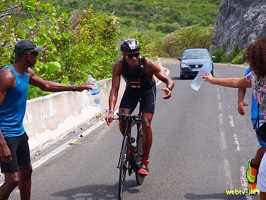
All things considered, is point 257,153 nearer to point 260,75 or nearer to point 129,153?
point 129,153

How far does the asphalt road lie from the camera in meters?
7.43

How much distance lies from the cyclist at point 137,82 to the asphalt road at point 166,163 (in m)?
0.58

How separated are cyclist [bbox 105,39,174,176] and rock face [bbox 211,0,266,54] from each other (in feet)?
158

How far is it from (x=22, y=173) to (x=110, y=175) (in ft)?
8.83

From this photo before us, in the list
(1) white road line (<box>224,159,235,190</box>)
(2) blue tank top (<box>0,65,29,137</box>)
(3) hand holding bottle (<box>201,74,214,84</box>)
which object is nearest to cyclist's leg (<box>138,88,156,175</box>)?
(1) white road line (<box>224,159,235,190</box>)

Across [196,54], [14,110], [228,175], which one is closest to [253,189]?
[228,175]

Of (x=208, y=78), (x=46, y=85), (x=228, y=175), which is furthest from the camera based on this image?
(x=228, y=175)

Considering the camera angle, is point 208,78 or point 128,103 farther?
point 128,103

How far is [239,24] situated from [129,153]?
61101mm

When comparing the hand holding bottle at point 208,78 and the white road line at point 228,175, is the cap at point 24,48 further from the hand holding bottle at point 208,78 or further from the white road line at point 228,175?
the white road line at point 228,175

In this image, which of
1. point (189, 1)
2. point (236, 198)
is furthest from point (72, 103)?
point (189, 1)

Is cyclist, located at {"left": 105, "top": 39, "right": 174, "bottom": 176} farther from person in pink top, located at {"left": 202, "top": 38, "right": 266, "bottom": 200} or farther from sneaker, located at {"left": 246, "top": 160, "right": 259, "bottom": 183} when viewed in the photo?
person in pink top, located at {"left": 202, "top": 38, "right": 266, "bottom": 200}

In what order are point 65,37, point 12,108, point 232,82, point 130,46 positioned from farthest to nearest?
point 65,37, point 130,46, point 232,82, point 12,108

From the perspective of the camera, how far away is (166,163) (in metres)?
9.23
